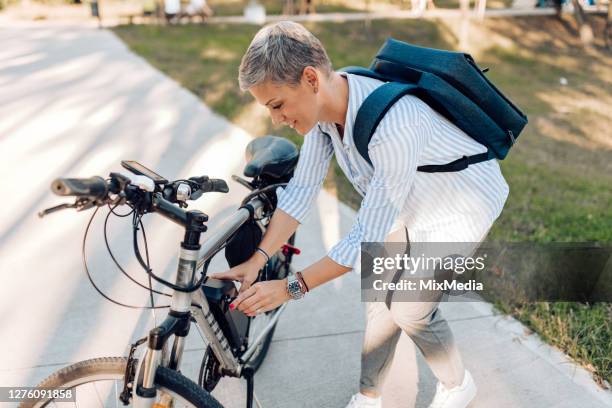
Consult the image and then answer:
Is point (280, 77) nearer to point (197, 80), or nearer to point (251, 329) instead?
point (251, 329)

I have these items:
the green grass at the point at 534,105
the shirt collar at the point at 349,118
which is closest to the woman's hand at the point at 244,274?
the shirt collar at the point at 349,118

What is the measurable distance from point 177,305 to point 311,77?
2.62 ft

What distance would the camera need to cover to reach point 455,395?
8.42ft

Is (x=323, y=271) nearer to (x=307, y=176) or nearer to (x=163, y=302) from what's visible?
(x=307, y=176)

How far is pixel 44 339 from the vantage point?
120 inches

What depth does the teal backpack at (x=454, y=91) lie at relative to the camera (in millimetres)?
2059

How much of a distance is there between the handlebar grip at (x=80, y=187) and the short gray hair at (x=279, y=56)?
0.56 metres

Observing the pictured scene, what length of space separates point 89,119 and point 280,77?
502cm

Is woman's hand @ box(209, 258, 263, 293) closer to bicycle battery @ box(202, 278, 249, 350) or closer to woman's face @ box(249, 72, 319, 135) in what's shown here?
bicycle battery @ box(202, 278, 249, 350)

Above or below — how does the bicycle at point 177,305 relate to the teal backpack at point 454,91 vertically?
below

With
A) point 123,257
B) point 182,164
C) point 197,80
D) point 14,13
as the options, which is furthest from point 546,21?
point 123,257

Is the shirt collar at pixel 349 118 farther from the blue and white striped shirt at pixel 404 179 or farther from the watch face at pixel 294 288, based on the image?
the watch face at pixel 294 288

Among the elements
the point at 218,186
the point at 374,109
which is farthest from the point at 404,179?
the point at 218,186

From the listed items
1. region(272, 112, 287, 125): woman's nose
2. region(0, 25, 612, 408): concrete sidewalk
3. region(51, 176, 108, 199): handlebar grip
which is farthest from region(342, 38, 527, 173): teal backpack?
region(0, 25, 612, 408): concrete sidewalk
